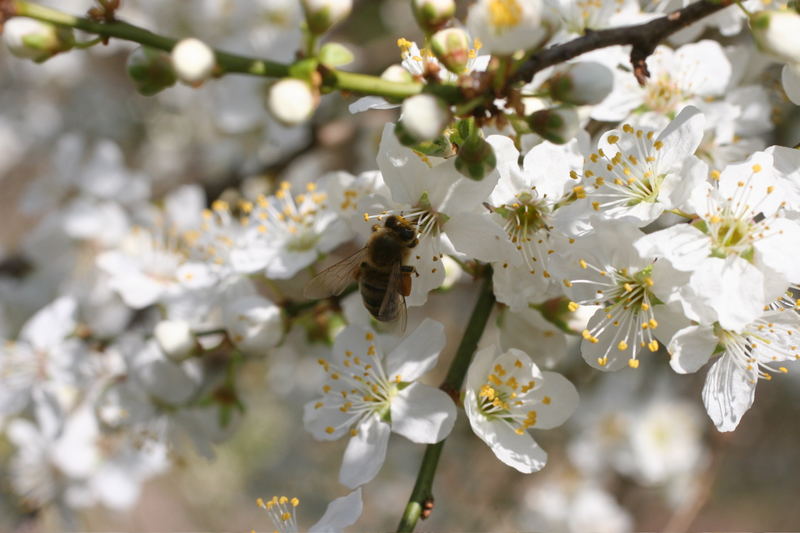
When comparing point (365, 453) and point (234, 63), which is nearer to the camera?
point (234, 63)

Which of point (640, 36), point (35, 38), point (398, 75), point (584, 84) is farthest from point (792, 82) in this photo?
point (35, 38)

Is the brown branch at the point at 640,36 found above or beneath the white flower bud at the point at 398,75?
above

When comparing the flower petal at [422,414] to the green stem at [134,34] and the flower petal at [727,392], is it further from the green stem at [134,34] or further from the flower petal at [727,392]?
the green stem at [134,34]

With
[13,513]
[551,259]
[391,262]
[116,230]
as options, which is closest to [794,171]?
[551,259]

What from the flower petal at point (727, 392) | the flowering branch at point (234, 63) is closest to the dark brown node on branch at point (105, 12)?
the flowering branch at point (234, 63)

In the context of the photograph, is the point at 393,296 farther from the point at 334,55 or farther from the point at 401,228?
the point at 334,55

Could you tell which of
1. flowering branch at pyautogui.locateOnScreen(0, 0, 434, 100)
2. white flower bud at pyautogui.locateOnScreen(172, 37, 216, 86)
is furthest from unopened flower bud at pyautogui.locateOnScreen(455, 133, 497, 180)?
white flower bud at pyautogui.locateOnScreen(172, 37, 216, 86)
